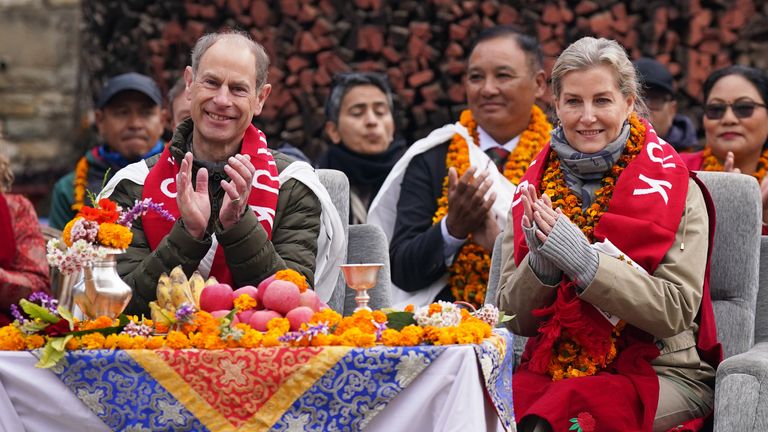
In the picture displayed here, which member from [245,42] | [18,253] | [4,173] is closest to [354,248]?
[245,42]

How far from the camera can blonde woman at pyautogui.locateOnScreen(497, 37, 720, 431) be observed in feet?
14.9

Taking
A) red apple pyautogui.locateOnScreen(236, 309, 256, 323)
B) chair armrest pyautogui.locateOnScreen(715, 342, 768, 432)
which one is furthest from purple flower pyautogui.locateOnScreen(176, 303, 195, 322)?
chair armrest pyautogui.locateOnScreen(715, 342, 768, 432)

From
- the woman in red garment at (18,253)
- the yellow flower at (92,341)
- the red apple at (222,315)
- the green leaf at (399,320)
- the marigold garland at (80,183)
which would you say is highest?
the green leaf at (399,320)

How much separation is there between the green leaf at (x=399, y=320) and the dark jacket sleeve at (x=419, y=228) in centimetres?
210

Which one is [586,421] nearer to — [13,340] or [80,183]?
[13,340]

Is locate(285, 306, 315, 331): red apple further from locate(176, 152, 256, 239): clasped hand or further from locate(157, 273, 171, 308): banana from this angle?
locate(176, 152, 256, 239): clasped hand

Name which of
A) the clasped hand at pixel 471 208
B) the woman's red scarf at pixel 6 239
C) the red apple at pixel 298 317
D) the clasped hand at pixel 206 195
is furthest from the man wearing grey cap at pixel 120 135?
the red apple at pixel 298 317

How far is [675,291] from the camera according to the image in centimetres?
461

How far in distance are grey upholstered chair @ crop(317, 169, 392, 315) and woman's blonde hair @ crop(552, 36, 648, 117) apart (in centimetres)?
98

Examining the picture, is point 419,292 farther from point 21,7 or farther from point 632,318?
point 21,7

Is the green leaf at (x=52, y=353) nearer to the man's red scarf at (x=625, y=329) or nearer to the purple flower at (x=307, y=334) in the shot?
the purple flower at (x=307, y=334)

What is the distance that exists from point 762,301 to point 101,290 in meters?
2.63

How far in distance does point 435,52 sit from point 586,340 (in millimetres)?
5247

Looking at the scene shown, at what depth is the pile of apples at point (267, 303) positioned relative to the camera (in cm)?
388
